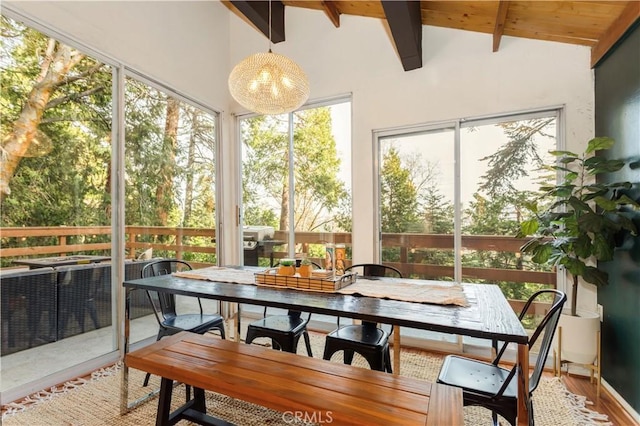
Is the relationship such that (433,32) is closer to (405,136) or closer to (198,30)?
(405,136)

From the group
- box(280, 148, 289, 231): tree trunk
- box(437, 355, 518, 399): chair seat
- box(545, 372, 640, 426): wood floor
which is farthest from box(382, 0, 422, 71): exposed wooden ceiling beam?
box(545, 372, 640, 426): wood floor

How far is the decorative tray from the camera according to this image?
74.8 inches

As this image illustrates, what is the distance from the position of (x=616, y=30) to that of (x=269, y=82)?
2401 millimetres

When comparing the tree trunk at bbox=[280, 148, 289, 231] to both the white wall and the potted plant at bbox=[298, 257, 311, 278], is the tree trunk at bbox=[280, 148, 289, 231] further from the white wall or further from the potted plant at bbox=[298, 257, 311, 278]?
the potted plant at bbox=[298, 257, 311, 278]

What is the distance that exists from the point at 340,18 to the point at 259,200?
90.0 inches

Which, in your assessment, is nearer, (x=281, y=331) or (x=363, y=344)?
(x=363, y=344)

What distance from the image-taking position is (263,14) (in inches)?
132

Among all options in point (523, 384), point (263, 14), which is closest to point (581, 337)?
point (523, 384)

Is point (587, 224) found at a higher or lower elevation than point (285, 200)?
lower

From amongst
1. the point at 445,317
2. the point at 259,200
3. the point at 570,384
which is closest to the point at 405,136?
the point at 259,200

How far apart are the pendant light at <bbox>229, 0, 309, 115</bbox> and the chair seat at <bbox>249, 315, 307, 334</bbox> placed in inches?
62.2

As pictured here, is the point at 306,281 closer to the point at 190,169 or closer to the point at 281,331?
the point at 281,331

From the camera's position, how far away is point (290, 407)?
1.30m

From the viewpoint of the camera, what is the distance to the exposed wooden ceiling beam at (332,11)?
3.25 meters
